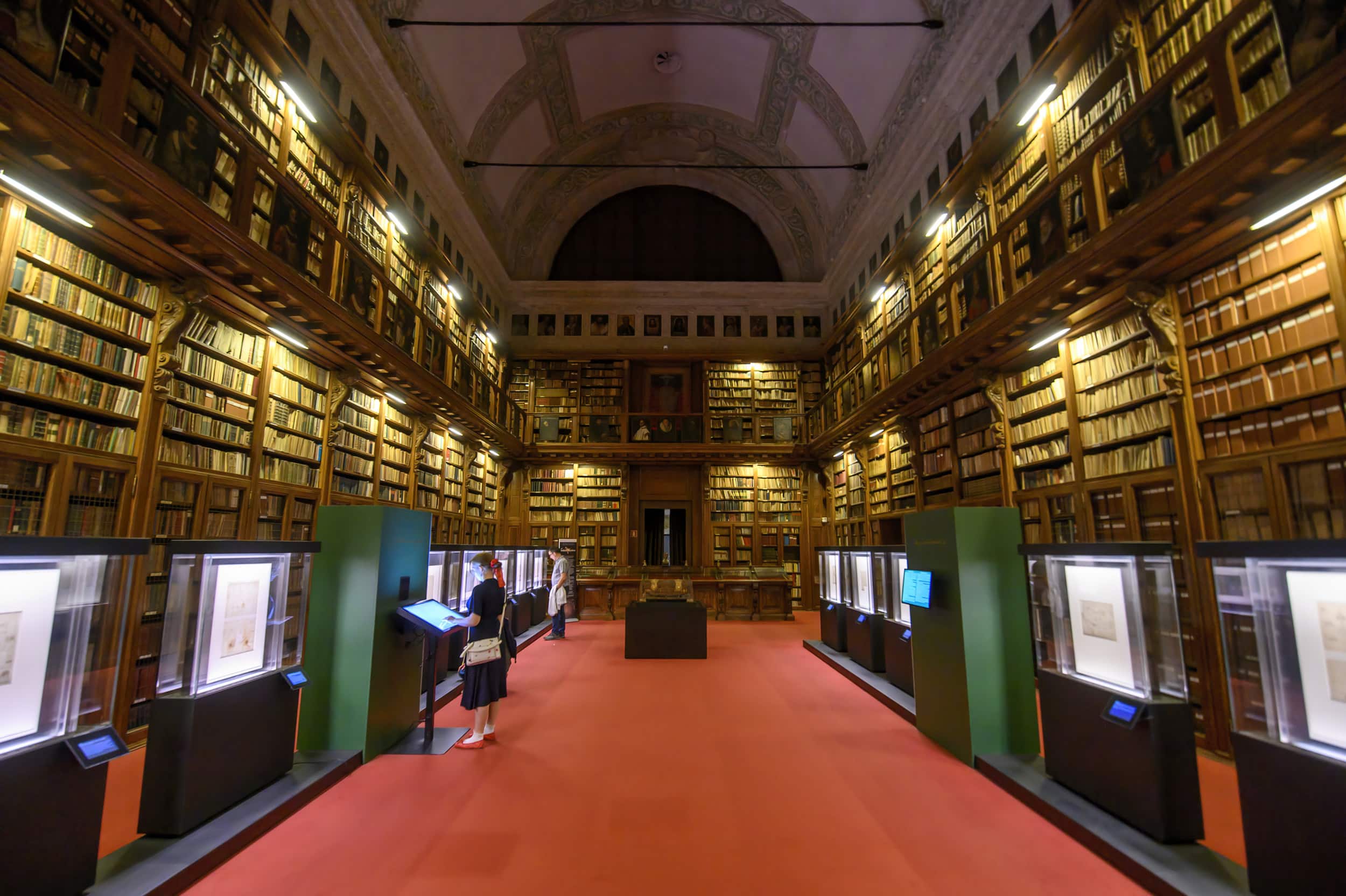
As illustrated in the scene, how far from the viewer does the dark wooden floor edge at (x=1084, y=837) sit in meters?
2.28

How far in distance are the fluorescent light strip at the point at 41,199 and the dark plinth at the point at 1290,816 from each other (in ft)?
21.9

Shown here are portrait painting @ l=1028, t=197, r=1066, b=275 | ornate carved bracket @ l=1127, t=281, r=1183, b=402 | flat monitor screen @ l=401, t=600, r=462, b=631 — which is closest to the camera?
flat monitor screen @ l=401, t=600, r=462, b=631

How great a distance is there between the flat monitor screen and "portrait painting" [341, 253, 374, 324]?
363 centimetres

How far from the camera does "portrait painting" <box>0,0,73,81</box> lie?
282 centimetres

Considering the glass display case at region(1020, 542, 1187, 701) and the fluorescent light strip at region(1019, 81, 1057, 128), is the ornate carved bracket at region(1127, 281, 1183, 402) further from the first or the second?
the fluorescent light strip at region(1019, 81, 1057, 128)

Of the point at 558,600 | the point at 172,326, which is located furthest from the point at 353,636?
the point at 558,600

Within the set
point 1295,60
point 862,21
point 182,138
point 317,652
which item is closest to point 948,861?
point 317,652

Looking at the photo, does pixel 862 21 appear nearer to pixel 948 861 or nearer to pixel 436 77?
pixel 436 77

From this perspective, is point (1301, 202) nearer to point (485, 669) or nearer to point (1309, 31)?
point (1309, 31)

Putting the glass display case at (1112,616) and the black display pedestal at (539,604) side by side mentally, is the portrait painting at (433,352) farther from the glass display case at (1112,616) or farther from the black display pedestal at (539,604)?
the glass display case at (1112,616)

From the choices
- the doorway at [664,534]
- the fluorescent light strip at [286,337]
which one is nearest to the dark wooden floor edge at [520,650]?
the doorway at [664,534]

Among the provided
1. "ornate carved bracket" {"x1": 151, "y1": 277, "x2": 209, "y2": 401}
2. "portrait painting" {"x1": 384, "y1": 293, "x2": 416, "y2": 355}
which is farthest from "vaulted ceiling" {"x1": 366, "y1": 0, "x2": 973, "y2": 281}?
"ornate carved bracket" {"x1": 151, "y1": 277, "x2": 209, "y2": 401}

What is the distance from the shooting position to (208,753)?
2.73m

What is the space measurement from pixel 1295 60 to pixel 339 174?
28.4ft
